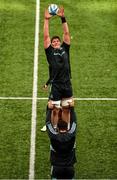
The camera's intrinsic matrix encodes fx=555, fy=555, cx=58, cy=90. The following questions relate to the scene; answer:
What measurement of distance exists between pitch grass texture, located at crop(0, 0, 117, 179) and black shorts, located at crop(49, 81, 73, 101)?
1.28 m

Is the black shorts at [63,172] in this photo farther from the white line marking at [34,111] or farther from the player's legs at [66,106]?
the player's legs at [66,106]

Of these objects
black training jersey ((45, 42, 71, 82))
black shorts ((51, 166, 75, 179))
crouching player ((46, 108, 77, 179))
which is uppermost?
black training jersey ((45, 42, 71, 82))

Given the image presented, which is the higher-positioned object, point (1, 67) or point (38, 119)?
point (1, 67)

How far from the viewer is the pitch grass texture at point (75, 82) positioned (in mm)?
12070

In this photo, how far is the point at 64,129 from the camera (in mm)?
9781

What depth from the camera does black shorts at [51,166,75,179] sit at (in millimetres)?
9656

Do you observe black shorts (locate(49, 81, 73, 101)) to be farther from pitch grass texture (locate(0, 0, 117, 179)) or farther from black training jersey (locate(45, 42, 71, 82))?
pitch grass texture (locate(0, 0, 117, 179))

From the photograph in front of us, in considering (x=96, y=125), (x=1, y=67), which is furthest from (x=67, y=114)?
(x=1, y=67)

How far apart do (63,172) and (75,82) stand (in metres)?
6.41

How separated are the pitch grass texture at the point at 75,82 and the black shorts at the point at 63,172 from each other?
1671 mm

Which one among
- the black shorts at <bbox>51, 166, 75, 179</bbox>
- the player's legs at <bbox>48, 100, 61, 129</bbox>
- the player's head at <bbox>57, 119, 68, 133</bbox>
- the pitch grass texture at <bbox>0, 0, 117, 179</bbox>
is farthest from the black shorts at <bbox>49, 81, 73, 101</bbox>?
the black shorts at <bbox>51, 166, 75, 179</bbox>

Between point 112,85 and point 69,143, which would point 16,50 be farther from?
point 69,143

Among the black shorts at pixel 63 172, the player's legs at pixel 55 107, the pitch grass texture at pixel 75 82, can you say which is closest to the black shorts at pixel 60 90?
the player's legs at pixel 55 107

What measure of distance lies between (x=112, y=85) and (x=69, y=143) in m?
6.19
